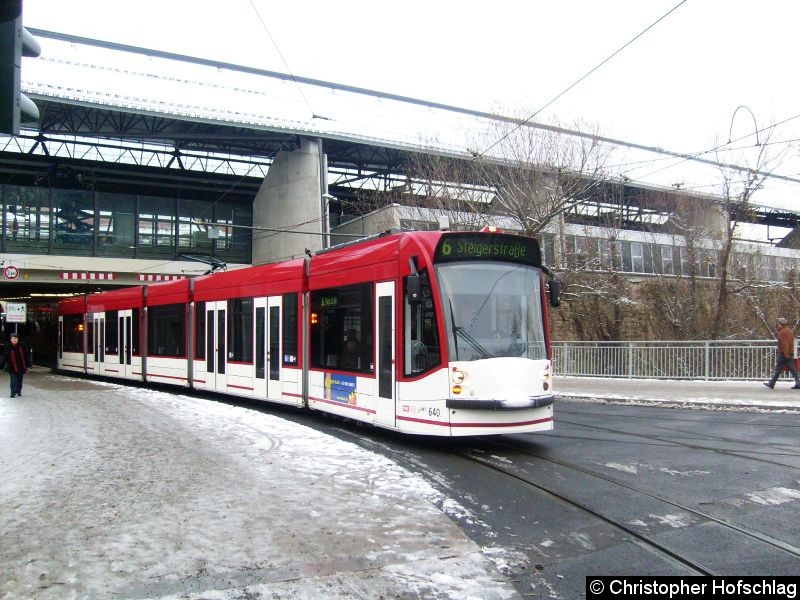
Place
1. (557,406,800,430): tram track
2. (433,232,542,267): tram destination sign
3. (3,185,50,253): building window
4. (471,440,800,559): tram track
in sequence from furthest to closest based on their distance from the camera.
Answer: (3,185,50,253): building window < (557,406,800,430): tram track < (433,232,542,267): tram destination sign < (471,440,800,559): tram track

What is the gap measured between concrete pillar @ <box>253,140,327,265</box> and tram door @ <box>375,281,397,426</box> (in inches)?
871

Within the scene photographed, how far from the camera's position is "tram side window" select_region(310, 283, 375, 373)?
10.7 m

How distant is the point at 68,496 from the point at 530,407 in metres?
5.73

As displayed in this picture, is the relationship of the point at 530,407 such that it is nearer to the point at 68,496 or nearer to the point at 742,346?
the point at 68,496

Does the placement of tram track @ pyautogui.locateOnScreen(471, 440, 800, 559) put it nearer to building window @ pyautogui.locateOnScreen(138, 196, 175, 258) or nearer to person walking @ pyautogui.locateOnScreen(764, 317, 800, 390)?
person walking @ pyautogui.locateOnScreen(764, 317, 800, 390)

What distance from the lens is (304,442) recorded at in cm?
975

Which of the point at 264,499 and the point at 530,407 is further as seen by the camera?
the point at 530,407

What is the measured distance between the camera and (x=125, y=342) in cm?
2239

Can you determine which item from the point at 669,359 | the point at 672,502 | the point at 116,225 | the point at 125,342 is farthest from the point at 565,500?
the point at 116,225

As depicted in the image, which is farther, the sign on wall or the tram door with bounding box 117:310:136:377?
the sign on wall

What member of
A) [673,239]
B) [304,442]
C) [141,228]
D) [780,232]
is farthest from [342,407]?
[780,232]

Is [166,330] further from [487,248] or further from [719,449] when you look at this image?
[719,449]

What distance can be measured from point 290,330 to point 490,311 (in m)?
5.35

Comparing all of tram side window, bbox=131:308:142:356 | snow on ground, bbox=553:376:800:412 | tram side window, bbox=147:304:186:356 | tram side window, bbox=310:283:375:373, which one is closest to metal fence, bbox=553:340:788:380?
snow on ground, bbox=553:376:800:412
